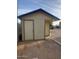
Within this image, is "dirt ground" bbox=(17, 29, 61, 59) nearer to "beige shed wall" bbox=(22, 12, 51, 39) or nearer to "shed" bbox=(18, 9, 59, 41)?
"shed" bbox=(18, 9, 59, 41)

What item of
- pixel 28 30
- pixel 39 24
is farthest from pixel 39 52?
pixel 39 24

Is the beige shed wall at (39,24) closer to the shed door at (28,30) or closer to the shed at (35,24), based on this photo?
the shed at (35,24)

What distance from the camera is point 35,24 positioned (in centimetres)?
1023

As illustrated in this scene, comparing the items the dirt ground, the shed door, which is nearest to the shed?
the shed door

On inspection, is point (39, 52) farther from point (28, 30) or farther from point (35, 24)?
point (35, 24)

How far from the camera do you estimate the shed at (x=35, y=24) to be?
9969 millimetres

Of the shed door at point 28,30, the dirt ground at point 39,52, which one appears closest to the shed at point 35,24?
the shed door at point 28,30

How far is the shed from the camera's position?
997cm

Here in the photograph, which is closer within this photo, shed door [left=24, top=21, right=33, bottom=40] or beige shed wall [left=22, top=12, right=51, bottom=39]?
shed door [left=24, top=21, right=33, bottom=40]
